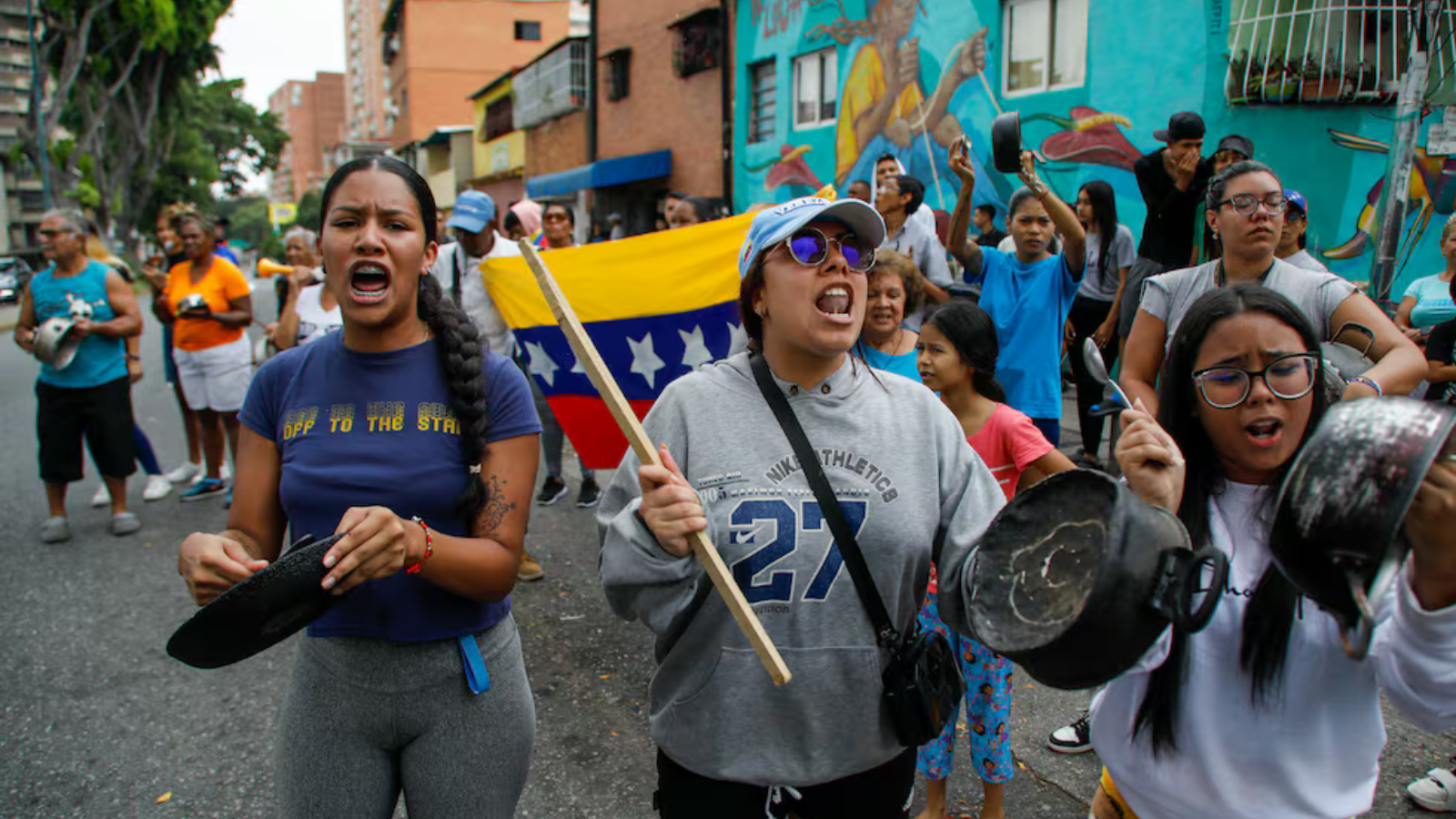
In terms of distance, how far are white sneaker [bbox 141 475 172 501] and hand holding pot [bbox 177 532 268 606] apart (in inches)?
232

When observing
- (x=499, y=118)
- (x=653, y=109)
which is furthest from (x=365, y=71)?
(x=653, y=109)

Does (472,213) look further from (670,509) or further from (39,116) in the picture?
(39,116)

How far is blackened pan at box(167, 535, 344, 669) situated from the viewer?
4.73ft

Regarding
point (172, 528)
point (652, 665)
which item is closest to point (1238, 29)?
point (652, 665)

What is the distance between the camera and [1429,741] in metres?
3.31

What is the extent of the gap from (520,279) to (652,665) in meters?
2.35

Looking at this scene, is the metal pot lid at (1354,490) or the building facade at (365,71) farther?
the building facade at (365,71)

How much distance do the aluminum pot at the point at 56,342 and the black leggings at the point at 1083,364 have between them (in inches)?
243

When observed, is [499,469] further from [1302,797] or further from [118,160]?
[118,160]

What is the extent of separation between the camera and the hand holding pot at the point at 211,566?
1.59 metres

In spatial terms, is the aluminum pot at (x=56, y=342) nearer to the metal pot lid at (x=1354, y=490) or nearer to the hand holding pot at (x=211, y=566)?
the hand holding pot at (x=211, y=566)

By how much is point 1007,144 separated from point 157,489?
6264mm

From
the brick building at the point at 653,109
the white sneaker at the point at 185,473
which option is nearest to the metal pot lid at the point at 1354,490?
the white sneaker at the point at 185,473

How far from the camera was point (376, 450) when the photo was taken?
1837mm
